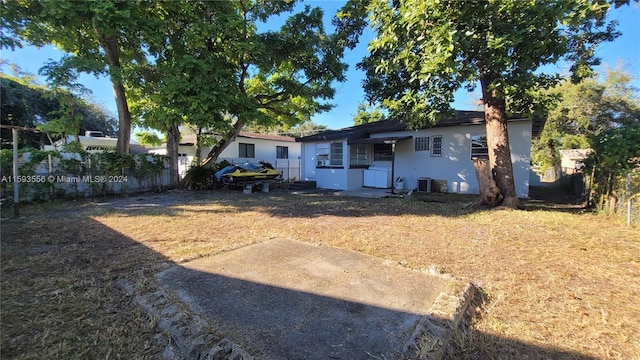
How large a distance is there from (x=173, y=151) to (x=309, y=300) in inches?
494

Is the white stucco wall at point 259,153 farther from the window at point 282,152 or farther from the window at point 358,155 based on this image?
the window at point 358,155

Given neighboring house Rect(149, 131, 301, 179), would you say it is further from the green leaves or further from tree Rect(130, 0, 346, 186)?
the green leaves

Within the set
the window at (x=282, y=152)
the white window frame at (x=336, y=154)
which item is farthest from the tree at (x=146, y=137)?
the white window frame at (x=336, y=154)

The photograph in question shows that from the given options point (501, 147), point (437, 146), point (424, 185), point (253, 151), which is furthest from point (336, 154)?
point (253, 151)

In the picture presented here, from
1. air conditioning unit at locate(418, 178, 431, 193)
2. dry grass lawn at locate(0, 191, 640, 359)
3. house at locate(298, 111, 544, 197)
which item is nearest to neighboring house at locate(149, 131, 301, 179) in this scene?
house at locate(298, 111, 544, 197)

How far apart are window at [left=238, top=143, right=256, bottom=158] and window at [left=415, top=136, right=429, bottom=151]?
12184 millimetres

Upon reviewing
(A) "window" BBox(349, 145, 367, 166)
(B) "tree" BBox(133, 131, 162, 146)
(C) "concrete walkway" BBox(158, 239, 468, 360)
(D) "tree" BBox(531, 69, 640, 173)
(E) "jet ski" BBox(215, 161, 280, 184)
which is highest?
(D) "tree" BBox(531, 69, 640, 173)

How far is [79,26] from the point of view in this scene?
9547 mm

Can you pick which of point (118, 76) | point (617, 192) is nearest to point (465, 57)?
point (617, 192)

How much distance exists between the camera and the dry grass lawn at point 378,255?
2184 mm

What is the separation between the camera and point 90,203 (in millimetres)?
8984

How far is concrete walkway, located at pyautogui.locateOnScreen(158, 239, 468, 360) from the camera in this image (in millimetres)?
2096

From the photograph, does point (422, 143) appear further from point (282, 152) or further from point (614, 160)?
point (282, 152)

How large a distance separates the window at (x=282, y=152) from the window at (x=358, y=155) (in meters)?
10.4
